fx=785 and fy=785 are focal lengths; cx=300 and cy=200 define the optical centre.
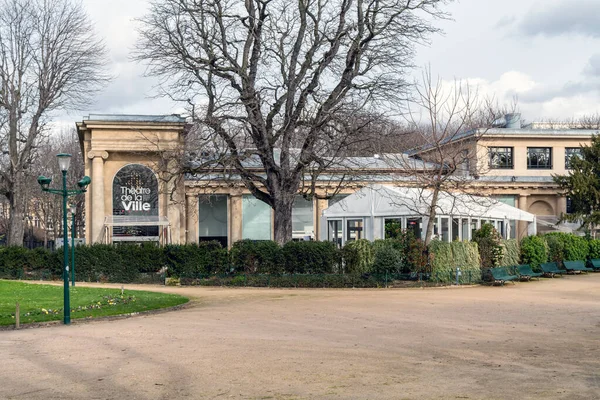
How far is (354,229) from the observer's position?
127 feet

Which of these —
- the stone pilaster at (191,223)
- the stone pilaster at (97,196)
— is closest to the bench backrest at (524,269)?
the stone pilaster at (97,196)

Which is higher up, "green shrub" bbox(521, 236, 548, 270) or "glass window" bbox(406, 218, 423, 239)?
"glass window" bbox(406, 218, 423, 239)

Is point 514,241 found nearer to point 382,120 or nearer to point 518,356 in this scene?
point 382,120

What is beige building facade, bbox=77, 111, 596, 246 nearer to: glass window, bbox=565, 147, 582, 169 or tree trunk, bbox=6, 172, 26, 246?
glass window, bbox=565, 147, 582, 169

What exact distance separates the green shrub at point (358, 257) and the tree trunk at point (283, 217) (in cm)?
467

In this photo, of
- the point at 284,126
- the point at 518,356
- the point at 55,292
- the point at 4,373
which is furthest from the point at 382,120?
the point at 4,373

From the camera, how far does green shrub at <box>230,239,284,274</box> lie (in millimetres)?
32656

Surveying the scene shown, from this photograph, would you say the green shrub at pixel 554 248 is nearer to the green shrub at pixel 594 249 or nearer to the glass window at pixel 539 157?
the green shrub at pixel 594 249

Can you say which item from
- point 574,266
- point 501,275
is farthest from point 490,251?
point 574,266

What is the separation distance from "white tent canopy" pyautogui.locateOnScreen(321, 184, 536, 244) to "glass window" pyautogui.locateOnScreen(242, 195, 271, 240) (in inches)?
737

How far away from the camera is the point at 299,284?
31.4 meters

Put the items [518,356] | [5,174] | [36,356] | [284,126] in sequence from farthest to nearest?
[5,174]
[284,126]
[36,356]
[518,356]

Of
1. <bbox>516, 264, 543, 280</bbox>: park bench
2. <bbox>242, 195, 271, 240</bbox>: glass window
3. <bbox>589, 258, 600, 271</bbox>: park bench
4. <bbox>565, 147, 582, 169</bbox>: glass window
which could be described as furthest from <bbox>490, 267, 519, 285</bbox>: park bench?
<bbox>565, 147, 582, 169</bbox>: glass window

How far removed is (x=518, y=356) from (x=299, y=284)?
18683 millimetres
